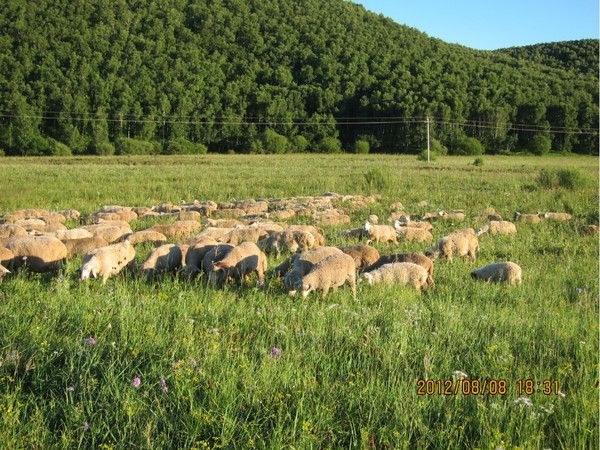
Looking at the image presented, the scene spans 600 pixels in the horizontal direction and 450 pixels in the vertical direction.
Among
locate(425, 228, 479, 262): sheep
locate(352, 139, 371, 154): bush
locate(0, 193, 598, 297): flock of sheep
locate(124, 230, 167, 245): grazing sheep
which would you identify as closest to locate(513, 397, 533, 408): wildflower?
locate(0, 193, 598, 297): flock of sheep

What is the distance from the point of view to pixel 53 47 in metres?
88.0

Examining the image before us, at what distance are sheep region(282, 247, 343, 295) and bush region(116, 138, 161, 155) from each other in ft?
206

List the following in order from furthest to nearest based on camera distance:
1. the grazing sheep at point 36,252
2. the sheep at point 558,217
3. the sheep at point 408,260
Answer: the sheep at point 558,217 → the grazing sheep at point 36,252 → the sheep at point 408,260

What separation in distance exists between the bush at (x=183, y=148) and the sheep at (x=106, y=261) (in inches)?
2543

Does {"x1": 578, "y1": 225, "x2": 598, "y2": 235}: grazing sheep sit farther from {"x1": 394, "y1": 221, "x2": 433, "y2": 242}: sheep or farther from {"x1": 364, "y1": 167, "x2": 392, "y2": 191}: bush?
{"x1": 364, "y1": 167, "x2": 392, "y2": 191}: bush

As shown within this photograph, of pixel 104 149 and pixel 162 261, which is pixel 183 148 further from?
pixel 162 261

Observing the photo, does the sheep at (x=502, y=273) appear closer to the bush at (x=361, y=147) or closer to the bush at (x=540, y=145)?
the bush at (x=361, y=147)

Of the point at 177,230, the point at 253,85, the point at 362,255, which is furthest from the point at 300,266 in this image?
the point at 253,85

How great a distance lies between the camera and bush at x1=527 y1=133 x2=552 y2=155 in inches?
2986

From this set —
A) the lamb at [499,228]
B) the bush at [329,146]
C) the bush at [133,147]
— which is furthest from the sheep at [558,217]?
the bush at [329,146]

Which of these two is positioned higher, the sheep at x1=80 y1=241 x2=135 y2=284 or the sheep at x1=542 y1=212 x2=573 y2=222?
the sheep at x1=80 y1=241 x2=135 y2=284

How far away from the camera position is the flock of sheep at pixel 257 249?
24.9ft

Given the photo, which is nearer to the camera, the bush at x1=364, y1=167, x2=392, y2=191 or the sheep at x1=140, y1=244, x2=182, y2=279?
the sheep at x1=140, y1=244, x2=182, y2=279

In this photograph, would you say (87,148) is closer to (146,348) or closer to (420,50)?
(420,50)
